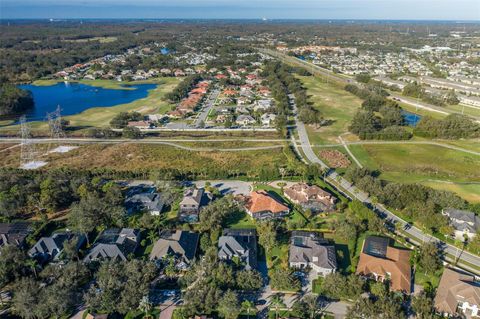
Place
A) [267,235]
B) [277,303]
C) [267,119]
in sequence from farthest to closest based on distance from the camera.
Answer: [267,119]
[267,235]
[277,303]

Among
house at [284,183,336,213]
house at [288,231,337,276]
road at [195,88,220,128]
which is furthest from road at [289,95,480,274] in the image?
road at [195,88,220,128]

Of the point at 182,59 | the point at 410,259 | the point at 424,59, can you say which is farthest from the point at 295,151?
the point at 424,59

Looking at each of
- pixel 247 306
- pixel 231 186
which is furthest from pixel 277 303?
pixel 231 186

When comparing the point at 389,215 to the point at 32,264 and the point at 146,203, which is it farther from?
the point at 32,264

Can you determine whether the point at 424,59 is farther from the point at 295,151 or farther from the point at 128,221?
the point at 128,221

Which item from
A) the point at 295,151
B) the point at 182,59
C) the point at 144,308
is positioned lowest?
the point at 144,308

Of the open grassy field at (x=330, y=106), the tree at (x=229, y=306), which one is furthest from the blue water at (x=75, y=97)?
the tree at (x=229, y=306)
